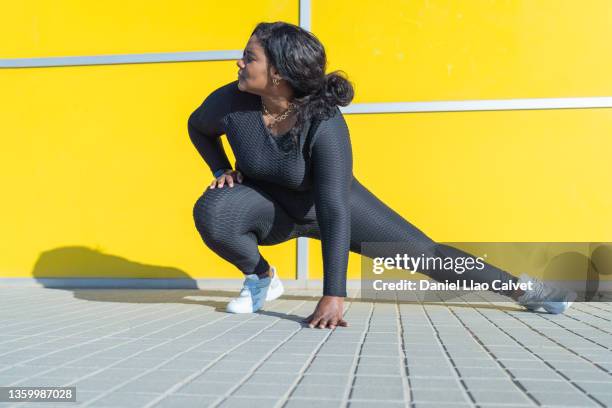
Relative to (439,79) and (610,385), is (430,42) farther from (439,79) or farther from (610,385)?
(610,385)

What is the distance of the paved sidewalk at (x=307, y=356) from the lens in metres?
1.28

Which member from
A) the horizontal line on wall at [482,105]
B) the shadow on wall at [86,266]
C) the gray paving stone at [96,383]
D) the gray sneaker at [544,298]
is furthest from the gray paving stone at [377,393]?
the shadow on wall at [86,266]

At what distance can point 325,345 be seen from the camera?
185 cm

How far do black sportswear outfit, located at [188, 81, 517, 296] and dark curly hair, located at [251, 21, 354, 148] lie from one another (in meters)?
0.06

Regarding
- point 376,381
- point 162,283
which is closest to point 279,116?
point 376,381

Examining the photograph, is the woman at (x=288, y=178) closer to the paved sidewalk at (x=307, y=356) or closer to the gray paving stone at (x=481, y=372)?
the paved sidewalk at (x=307, y=356)

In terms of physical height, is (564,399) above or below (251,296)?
below

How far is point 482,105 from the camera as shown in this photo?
11.6 feet

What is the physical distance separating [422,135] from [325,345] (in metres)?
2.06

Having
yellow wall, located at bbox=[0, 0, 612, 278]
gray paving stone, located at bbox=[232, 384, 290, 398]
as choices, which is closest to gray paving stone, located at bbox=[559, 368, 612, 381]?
gray paving stone, located at bbox=[232, 384, 290, 398]

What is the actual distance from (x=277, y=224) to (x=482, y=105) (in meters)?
1.67

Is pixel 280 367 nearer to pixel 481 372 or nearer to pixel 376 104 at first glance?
pixel 481 372

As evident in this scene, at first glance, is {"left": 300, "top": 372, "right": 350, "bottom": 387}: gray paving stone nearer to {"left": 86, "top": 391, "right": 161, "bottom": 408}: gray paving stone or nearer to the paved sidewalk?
the paved sidewalk

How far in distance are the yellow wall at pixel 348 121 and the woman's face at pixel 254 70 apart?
139 centimetres
